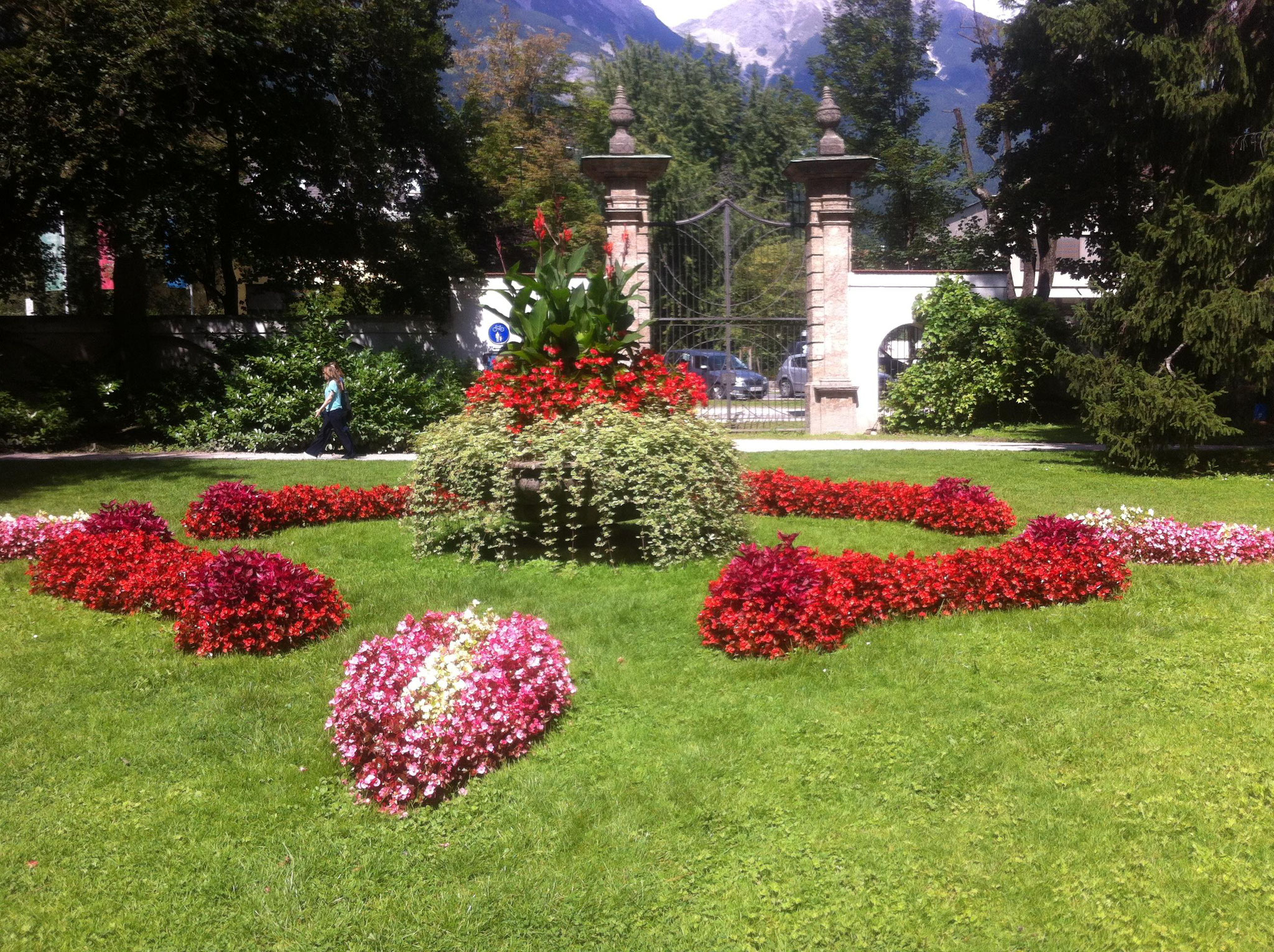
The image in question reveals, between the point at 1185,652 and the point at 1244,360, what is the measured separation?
29.4 feet

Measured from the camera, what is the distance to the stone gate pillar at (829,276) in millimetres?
16766

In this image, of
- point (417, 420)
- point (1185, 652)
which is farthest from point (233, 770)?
point (417, 420)

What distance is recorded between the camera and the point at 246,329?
18.2m

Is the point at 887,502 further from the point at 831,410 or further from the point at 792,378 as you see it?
the point at 792,378

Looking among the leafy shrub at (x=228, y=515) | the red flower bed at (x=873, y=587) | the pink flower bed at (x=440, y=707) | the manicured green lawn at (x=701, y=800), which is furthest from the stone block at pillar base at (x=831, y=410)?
the pink flower bed at (x=440, y=707)

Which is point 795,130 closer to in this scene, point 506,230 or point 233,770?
point 506,230

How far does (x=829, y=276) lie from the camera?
1700 centimetres

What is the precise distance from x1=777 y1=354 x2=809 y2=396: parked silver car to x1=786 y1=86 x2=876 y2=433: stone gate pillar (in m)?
0.41

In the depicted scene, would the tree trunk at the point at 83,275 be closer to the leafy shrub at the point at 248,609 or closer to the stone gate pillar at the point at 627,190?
the stone gate pillar at the point at 627,190

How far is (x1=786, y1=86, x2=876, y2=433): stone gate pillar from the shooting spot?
1677 centimetres

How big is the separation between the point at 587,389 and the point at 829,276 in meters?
10.2

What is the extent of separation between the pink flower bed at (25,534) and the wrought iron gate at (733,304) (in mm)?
9738

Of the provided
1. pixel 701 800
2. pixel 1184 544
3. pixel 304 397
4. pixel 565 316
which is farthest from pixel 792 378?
pixel 701 800

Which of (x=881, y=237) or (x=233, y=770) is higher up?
(x=881, y=237)
